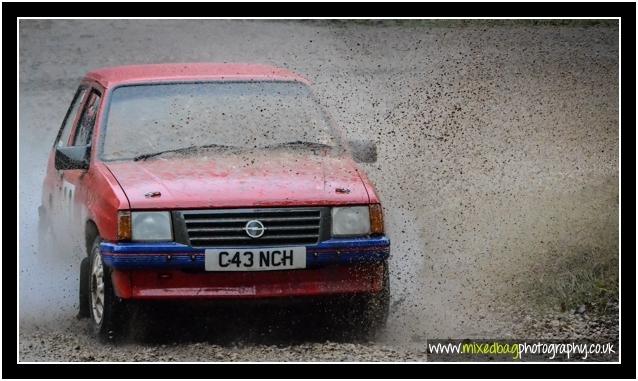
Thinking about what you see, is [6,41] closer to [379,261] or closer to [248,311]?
[248,311]

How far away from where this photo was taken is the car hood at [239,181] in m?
7.54

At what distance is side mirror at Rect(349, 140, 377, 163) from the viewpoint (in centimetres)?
880

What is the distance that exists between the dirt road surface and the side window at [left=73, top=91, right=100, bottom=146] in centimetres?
95

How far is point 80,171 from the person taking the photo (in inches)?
345

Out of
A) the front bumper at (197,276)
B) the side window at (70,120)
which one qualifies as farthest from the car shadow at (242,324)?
the side window at (70,120)

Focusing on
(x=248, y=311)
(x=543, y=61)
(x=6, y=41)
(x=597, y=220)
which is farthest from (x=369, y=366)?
(x=543, y=61)

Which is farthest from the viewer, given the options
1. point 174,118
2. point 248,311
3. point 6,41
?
point 6,41

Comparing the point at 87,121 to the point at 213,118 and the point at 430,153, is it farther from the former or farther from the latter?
the point at 430,153

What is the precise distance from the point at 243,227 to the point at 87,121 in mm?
2305

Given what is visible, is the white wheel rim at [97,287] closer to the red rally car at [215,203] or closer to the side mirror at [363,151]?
the red rally car at [215,203]

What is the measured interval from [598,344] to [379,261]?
4.68 ft

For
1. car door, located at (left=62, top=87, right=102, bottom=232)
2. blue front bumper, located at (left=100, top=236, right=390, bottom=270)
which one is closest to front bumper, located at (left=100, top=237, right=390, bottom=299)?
blue front bumper, located at (left=100, top=236, right=390, bottom=270)

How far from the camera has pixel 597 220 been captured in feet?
32.3

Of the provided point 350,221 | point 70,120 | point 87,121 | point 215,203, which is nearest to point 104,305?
point 215,203
